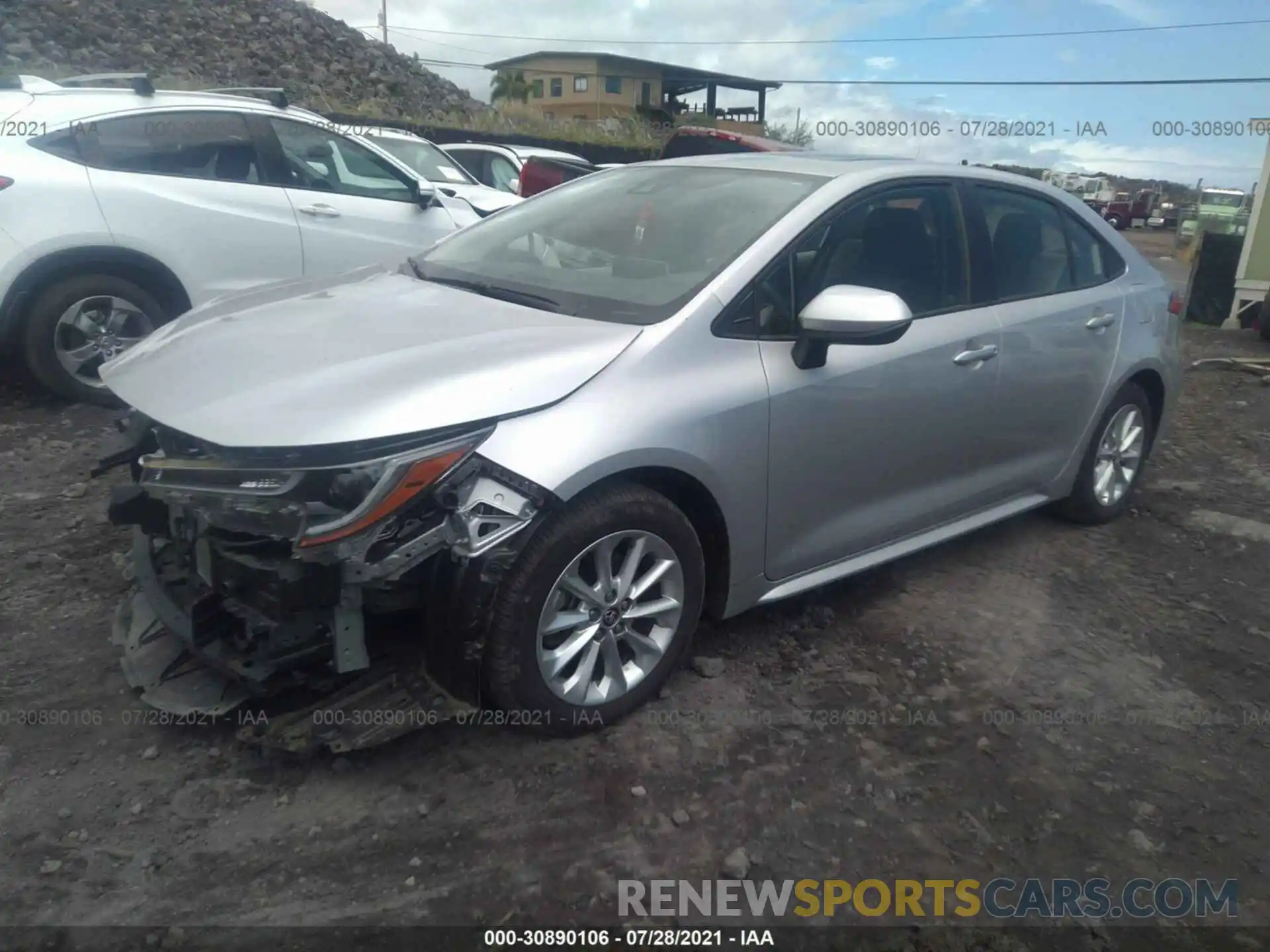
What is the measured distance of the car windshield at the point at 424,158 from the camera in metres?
9.42

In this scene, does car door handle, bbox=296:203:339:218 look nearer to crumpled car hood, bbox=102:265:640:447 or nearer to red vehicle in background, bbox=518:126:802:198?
crumpled car hood, bbox=102:265:640:447

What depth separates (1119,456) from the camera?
489 centimetres

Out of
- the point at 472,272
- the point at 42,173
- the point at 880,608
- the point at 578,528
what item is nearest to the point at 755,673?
the point at 880,608

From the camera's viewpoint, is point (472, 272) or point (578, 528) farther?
point (472, 272)

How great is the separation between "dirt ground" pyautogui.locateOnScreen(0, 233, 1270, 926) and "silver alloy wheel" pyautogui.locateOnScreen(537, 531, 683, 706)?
188 millimetres

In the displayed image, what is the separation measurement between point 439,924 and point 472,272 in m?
2.20

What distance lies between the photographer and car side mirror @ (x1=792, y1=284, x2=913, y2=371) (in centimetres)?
297

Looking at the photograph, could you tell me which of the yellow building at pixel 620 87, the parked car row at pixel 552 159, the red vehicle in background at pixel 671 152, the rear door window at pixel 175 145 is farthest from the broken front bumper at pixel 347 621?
the yellow building at pixel 620 87

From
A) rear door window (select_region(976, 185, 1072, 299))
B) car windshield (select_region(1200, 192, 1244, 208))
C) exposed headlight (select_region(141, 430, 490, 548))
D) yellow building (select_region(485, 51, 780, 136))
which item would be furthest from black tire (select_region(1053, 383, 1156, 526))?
yellow building (select_region(485, 51, 780, 136))

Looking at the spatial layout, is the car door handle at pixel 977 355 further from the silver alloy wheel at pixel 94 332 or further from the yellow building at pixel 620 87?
the yellow building at pixel 620 87

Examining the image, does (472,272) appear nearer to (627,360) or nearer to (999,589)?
(627,360)

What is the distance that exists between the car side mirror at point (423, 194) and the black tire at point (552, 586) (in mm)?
4244

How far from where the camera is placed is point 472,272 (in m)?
3.56

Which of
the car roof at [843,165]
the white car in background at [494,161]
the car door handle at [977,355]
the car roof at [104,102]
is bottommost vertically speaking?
the car door handle at [977,355]
